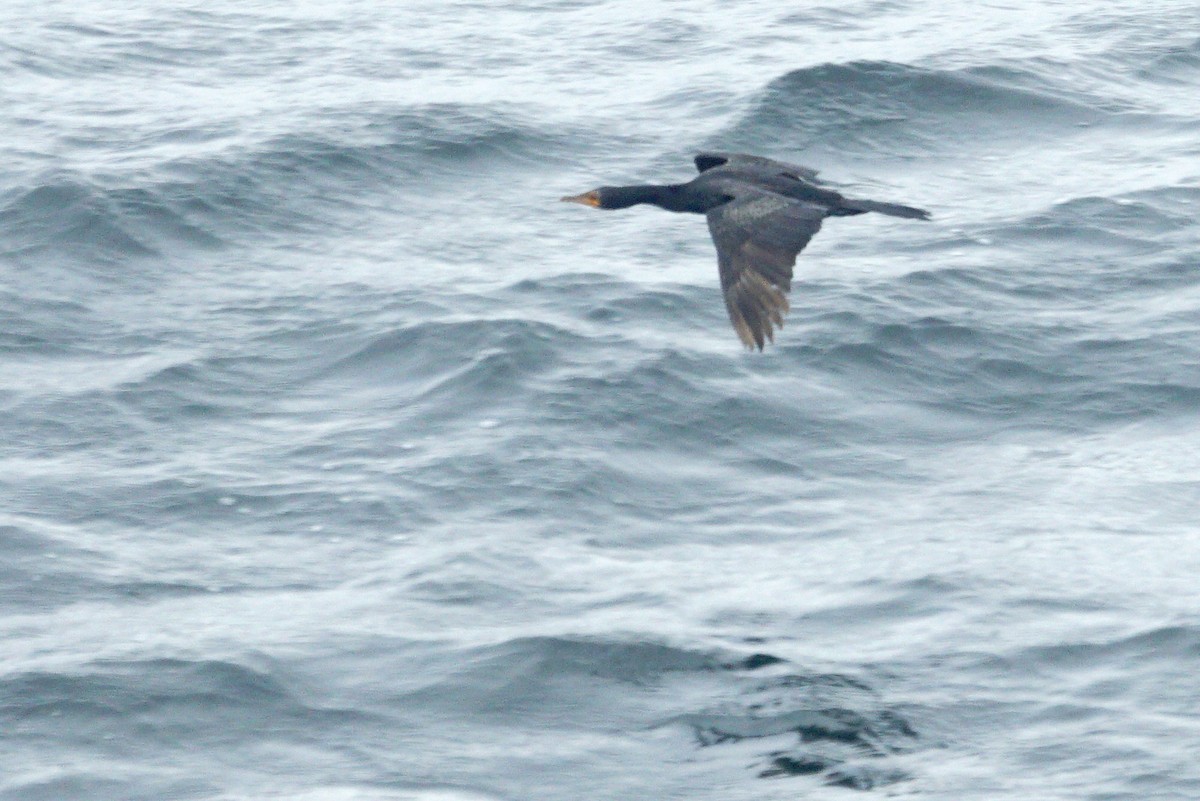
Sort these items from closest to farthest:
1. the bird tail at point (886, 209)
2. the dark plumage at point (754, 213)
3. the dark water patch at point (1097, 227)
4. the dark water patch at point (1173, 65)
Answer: the dark plumage at point (754, 213) < the bird tail at point (886, 209) < the dark water patch at point (1097, 227) < the dark water patch at point (1173, 65)

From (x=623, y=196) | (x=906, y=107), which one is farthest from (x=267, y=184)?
(x=623, y=196)

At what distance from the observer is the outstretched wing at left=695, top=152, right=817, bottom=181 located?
14688 mm

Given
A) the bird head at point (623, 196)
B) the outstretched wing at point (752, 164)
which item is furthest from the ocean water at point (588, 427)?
the outstretched wing at point (752, 164)

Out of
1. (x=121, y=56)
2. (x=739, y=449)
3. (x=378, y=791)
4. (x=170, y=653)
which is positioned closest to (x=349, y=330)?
(x=739, y=449)

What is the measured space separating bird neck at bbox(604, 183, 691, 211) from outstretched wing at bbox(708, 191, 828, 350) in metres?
0.76

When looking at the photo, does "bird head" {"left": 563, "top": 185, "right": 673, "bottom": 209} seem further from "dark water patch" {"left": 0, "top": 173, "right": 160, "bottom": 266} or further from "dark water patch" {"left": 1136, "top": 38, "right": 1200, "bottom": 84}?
"dark water patch" {"left": 1136, "top": 38, "right": 1200, "bottom": 84}

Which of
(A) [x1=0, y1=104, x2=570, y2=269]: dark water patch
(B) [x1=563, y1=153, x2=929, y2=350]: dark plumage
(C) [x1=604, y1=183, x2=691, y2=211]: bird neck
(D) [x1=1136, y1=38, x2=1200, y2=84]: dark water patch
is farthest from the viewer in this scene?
(D) [x1=1136, y1=38, x2=1200, y2=84]: dark water patch

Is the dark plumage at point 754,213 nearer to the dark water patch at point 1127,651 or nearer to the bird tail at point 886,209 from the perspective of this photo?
the bird tail at point 886,209

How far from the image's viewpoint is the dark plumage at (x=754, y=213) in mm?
12648

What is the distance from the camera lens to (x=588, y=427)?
16.8m

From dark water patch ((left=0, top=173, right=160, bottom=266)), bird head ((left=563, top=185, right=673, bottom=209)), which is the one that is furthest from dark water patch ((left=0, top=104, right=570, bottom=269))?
bird head ((left=563, top=185, right=673, bottom=209))

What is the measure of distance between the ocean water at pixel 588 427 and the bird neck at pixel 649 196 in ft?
6.88

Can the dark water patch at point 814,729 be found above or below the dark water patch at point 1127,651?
above

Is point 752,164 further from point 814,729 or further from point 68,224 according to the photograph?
point 68,224
